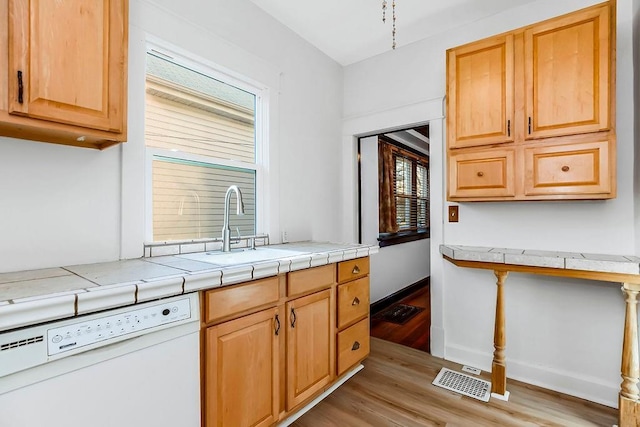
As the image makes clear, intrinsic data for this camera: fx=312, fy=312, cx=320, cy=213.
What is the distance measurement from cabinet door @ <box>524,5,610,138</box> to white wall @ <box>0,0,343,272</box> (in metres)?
1.64

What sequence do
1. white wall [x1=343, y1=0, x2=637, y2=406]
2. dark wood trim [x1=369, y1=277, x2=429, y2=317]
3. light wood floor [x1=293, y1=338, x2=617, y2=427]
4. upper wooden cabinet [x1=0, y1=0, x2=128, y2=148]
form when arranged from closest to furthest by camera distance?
upper wooden cabinet [x1=0, y1=0, x2=128, y2=148]
light wood floor [x1=293, y1=338, x2=617, y2=427]
white wall [x1=343, y1=0, x2=637, y2=406]
dark wood trim [x1=369, y1=277, x2=429, y2=317]

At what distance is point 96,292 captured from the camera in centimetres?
97

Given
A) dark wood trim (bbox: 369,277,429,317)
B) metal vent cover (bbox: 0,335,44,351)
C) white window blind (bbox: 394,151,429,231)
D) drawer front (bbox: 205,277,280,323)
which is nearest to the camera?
metal vent cover (bbox: 0,335,44,351)

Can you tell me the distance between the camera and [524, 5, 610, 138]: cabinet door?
1749 millimetres

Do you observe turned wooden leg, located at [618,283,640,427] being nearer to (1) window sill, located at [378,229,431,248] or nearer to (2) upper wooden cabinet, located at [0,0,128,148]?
(1) window sill, located at [378,229,431,248]

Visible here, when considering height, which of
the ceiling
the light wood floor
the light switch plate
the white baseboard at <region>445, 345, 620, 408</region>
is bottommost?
the light wood floor

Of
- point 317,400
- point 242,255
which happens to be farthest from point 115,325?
point 317,400

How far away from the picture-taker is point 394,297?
Result: 4.12 metres

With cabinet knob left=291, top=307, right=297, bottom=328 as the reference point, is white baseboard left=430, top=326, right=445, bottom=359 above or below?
below

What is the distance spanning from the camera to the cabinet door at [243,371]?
4.33ft

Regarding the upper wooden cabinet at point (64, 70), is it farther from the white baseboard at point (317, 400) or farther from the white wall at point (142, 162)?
the white baseboard at point (317, 400)

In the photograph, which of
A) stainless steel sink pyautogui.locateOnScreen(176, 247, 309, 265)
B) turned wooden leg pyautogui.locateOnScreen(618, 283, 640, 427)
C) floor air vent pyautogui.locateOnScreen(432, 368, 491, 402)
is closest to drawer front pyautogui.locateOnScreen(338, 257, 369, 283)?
stainless steel sink pyautogui.locateOnScreen(176, 247, 309, 265)

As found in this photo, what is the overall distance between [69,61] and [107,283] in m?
0.86

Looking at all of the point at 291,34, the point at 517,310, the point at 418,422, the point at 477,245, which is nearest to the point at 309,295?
the point at 418,422
